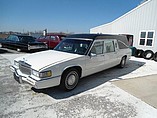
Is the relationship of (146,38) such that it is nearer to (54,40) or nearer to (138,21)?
(138,21)

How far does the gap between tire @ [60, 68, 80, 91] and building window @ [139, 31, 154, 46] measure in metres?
8.51

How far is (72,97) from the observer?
11.8 feet

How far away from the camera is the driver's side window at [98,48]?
14.7ft

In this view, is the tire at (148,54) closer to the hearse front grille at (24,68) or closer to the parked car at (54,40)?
the parked car at (54,40)

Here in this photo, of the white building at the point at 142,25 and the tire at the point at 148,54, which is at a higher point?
the white building at the point at 142,25

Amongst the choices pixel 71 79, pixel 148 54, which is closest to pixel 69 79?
pixel 71 79

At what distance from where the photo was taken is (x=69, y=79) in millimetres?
3826

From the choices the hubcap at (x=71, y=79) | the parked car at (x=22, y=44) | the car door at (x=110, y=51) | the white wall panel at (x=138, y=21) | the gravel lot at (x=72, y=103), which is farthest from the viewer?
the parked car at (x=22, y=44)

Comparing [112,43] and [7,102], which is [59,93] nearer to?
[7,102]

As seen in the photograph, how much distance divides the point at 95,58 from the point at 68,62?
Result: 119cm

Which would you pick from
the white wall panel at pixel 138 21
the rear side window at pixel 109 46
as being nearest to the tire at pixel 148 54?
the white wall panel at pixel 138 21

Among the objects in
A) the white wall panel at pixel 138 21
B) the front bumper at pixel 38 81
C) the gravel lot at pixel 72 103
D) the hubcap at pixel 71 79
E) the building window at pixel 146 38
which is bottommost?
the gravel lot at pixel 72 103

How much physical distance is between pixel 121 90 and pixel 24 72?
2.86 meters

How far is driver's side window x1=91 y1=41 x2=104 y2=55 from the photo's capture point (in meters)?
4.48
